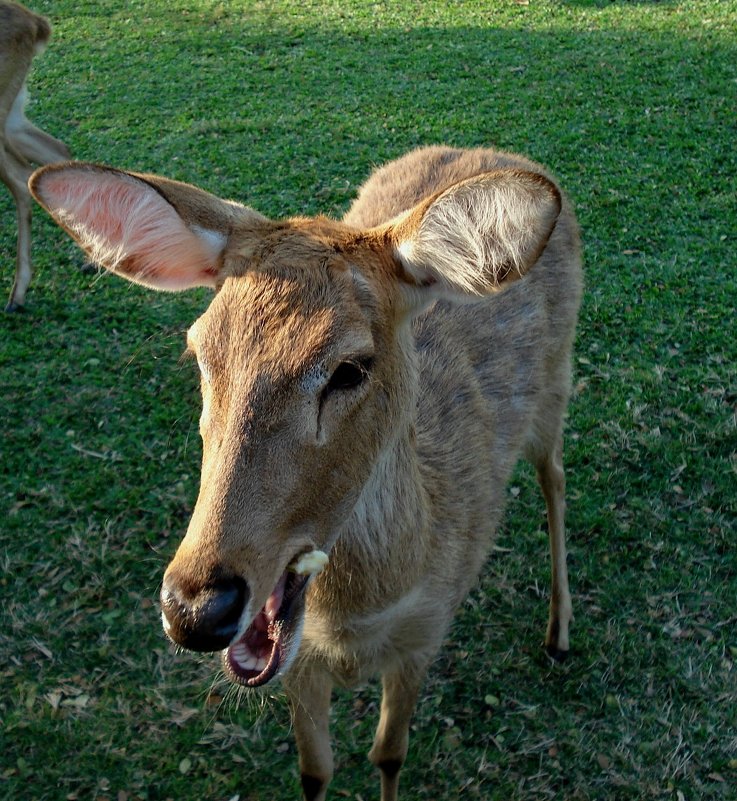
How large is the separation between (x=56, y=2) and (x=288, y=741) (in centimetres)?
1049

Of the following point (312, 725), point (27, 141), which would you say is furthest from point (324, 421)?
point (27, 141)

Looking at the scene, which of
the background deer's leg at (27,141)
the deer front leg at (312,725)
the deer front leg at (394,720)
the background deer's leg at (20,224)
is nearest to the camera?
the deer front leg at (312,725)

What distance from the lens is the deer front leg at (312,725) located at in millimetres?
2639

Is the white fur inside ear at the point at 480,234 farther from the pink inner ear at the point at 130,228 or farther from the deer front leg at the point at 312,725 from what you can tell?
the deer front leg at the point at 312,725

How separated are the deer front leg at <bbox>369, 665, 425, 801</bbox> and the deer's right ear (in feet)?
4.79

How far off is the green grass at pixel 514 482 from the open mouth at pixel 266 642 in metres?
1.60

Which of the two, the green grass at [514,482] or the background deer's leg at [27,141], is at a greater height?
the background deer's leg at [27,141]

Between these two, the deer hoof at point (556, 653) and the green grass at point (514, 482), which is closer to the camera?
the green grass at point (514, 482)

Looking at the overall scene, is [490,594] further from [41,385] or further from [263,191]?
[263,191]

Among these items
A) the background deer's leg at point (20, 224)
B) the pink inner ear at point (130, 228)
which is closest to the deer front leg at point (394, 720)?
the pink inner ear at point (130, 228)

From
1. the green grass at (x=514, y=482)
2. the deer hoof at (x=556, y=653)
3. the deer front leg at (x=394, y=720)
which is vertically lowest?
the deer hoof at (x=556, y=653)

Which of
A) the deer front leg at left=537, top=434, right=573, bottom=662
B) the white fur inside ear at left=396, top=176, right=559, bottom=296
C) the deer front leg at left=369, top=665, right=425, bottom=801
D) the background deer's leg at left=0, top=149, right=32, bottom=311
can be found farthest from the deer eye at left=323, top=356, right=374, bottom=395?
the background deer's leg at left=0, top=149, right=32, bottom=311

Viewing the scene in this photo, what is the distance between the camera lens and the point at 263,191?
6516 mm

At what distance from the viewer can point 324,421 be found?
1.85 m
